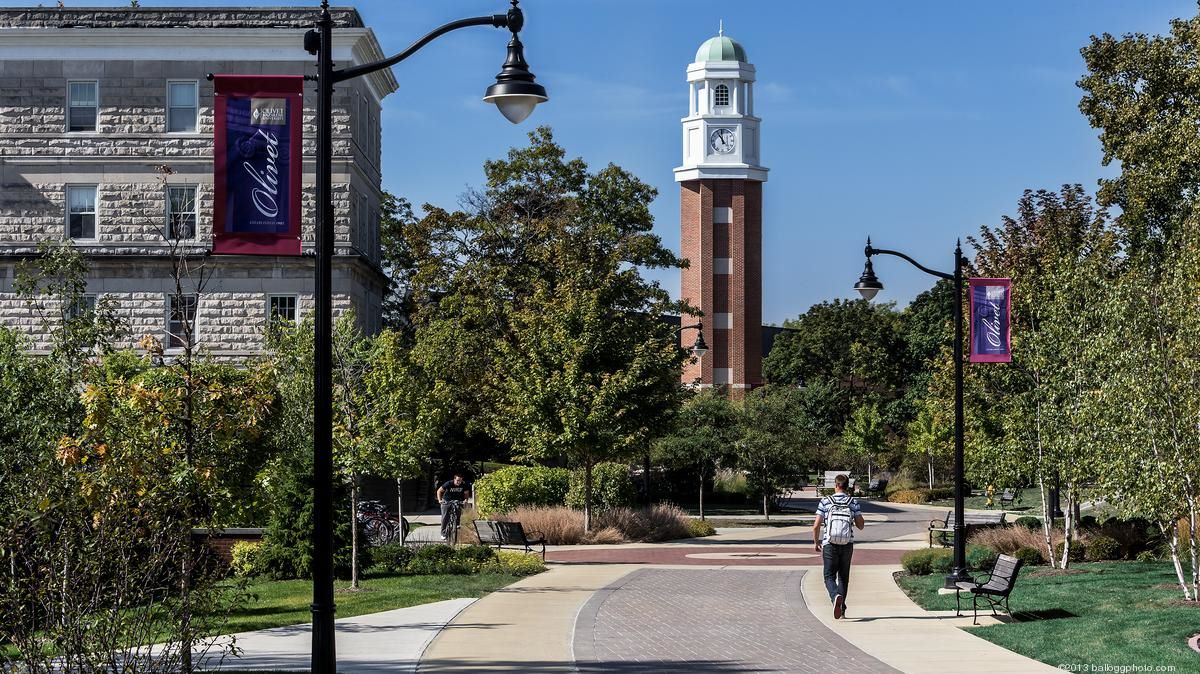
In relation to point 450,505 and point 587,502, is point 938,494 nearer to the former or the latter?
point 587,502

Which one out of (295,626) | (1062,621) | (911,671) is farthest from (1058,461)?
(295,626)

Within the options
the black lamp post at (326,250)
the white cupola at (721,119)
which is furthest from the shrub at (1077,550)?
the white cupola at (721,119)

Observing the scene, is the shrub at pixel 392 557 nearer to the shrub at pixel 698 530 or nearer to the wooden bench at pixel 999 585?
the wooden bench at pixel 999 585

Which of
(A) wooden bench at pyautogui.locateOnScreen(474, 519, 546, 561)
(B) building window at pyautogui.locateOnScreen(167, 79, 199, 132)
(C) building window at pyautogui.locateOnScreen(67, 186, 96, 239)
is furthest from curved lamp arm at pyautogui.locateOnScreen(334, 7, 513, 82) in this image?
(C) building window at pyautogui.locateOnScreen(67, 186, 96, 239)

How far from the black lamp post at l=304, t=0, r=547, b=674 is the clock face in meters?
78.5

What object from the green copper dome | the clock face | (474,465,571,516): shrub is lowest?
(474,465,571,516): shrub

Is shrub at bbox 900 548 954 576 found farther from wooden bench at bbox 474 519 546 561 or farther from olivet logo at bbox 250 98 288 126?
olivet logo at bbox 250 98 288 126

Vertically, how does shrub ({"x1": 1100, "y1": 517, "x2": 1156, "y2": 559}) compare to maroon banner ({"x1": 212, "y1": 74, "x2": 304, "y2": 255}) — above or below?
below

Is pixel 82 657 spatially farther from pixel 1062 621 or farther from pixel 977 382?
pixel 977 382

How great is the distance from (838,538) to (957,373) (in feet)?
21.1

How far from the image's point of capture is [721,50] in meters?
93.1

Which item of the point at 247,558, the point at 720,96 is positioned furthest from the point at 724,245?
the point at 247,558

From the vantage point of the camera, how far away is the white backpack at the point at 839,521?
18.6 m

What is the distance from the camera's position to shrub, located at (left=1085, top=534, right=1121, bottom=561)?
2817 centimetres
